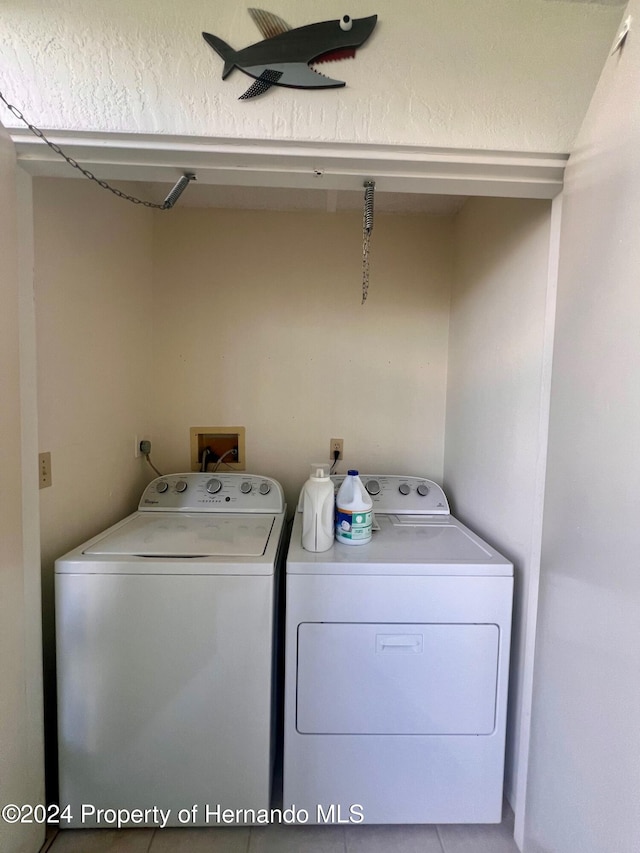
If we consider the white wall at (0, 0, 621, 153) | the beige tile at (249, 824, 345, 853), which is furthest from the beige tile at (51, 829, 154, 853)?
the white wall at (0, 0, 621, 153)

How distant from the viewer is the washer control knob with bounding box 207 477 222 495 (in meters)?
1.71

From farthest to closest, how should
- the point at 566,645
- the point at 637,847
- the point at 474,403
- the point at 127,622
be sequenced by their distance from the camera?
the point at 474,403, the point at 127,622, the point at 566,645, the point at 637,847

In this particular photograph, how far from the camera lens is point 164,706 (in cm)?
114

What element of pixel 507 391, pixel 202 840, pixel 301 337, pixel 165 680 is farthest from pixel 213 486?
pixel 507 391

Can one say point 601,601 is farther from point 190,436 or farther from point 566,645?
point 190,436

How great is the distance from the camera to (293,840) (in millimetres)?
1173

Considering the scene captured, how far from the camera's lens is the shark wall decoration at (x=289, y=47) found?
0.86 metres

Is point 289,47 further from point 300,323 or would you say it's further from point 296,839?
point 296,839

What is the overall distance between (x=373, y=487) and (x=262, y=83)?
58.1 inches

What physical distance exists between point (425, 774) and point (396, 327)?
1827mm

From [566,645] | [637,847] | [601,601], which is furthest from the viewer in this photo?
[566,645]

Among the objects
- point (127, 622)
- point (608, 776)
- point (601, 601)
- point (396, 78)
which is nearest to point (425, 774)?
point (608, 776)

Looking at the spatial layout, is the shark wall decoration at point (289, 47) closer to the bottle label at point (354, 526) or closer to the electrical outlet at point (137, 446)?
the bottle label at point (354, 526)

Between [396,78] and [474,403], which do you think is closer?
[396,78]
